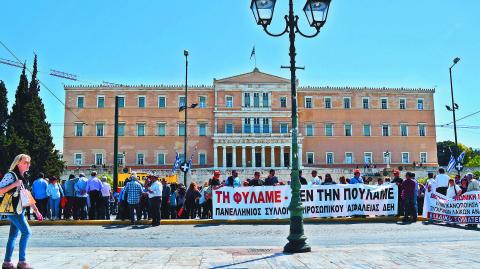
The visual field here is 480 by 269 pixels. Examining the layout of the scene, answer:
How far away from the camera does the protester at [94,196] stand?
15258 mm

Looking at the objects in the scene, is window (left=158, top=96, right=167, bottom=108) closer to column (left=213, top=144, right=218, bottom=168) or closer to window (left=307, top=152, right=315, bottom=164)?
column (left=213, top=144, right=218, bottom=168)

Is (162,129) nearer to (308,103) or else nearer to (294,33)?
Result: (308,103)

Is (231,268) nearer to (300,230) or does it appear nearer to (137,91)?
(300,230)

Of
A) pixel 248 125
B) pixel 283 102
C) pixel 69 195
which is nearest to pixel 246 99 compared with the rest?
pixel 248 125

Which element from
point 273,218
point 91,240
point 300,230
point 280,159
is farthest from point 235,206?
point 280,159

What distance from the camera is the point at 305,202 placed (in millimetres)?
14484

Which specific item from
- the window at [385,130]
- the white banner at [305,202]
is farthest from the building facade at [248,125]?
the white banner at [305,202]

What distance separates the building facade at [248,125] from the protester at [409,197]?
4640 centimetres

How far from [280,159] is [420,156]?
19819 mm

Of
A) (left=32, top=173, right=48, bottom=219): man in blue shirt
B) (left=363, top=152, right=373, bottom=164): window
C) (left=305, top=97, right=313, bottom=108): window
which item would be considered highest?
(left=305, top=97, right=313, bottom=108): window

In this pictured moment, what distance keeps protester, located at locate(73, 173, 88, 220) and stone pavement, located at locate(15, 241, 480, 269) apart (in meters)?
6.36

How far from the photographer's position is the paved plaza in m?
7.21

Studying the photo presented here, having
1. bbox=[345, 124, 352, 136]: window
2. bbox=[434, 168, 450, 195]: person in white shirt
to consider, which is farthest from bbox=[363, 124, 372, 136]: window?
bbox=[434, 168, 450, 195]: person in white shirt

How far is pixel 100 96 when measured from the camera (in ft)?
200
